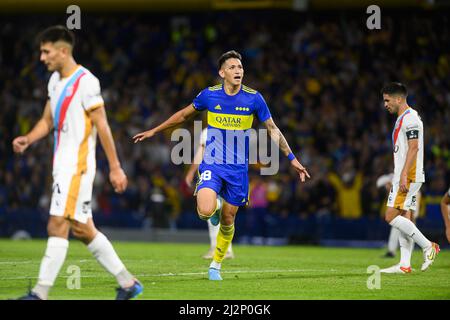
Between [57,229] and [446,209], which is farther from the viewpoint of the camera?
[446,209]

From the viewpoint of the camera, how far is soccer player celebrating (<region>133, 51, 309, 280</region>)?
1169cm

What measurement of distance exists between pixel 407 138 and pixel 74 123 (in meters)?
5.95

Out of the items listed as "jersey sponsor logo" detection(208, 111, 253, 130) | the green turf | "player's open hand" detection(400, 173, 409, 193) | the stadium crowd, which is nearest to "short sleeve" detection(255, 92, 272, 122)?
"jersey sponsor logo" detection(208, 111, 253, 130)

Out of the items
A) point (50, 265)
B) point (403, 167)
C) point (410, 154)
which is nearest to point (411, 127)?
point (410, 154)

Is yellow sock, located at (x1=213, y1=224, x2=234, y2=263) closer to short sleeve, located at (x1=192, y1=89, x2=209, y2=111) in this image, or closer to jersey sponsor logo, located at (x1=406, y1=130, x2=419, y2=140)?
short sleeve, located at (x1=192, y1=89, x2=209, y2=111)

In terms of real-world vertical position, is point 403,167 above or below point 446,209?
above

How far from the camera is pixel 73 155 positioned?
28.3 feet

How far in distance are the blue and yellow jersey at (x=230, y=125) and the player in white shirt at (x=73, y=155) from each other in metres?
3.20

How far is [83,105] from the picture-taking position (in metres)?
8.68

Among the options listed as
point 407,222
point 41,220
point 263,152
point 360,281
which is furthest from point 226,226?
point 41,220

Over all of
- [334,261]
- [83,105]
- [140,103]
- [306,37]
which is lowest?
[334,261]

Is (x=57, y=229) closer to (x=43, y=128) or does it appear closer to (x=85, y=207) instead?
(x=85, y=207)
